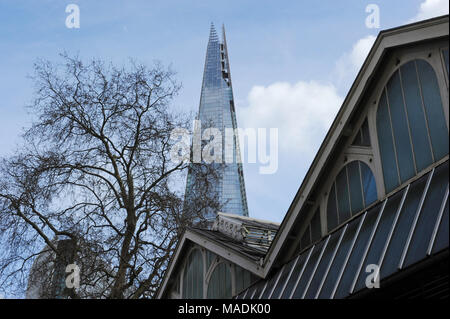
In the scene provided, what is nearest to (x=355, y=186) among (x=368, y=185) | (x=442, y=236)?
(x=368, y=185)

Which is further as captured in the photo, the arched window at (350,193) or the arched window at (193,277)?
the arched window at (193,277)

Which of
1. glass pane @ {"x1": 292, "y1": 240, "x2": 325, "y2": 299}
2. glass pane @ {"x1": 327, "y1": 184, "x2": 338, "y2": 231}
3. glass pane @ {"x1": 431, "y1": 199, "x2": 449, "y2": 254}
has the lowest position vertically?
glass pane @ {"x1": 431, "y1": 199, "x2": 449, "y2": 254}

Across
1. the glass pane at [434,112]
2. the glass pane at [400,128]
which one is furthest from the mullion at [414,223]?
the glass pane at [400,128]

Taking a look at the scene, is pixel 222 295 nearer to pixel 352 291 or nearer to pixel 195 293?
pixel 195 293

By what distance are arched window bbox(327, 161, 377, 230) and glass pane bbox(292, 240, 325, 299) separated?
0.65 metres

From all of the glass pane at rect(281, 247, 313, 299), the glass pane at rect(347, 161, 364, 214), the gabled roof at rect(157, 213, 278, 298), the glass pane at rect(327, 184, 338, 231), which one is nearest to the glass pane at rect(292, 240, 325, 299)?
the glass pane at rect(281, 247, 313, 299)

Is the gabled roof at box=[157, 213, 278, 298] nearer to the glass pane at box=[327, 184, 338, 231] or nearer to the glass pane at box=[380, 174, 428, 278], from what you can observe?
the glass pane at box=[327, 184, 338, 231]

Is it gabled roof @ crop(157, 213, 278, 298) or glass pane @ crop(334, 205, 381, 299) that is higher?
gabled roof @ crop(157, 213, 278, 298)

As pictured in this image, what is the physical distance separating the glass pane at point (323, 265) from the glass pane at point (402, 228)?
7.95 feet

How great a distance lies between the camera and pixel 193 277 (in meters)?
19.0

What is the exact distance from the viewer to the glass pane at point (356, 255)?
1078 centimetres

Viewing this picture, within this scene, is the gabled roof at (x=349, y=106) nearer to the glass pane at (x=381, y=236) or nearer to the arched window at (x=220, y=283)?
the arched window at (x=220, y=283)

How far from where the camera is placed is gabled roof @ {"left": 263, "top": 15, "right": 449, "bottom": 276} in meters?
11.0

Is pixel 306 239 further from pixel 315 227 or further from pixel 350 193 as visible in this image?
pixel 350 193
